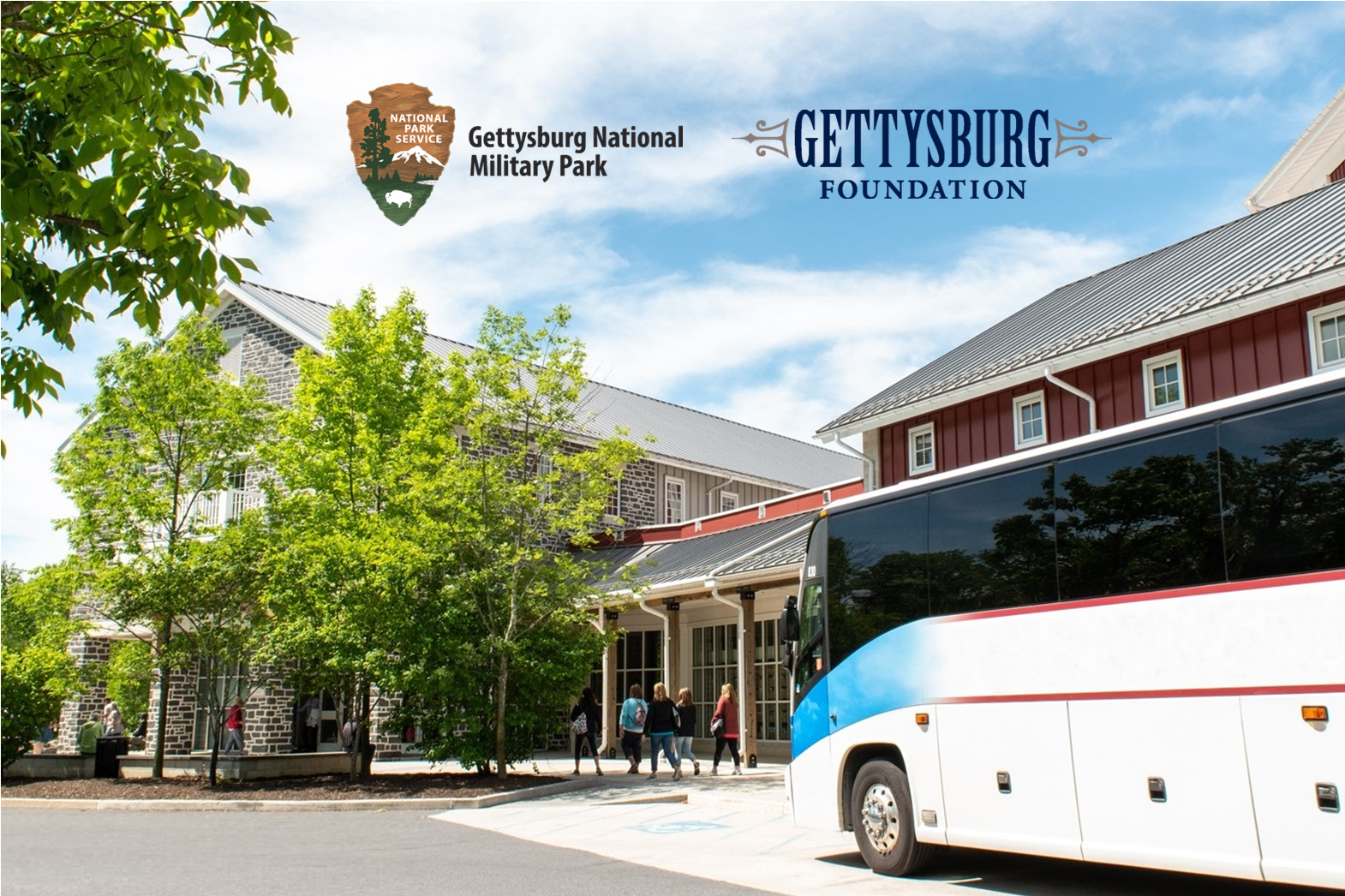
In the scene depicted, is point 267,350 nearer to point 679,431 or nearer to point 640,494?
point 640,494

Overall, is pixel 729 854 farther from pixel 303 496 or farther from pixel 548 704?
pixel 303 496

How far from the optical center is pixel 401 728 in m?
20.0

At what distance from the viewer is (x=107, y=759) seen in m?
22.6

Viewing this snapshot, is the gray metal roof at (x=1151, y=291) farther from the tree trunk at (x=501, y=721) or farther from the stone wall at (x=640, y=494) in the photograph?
the stone wall at (x=640, y=494)

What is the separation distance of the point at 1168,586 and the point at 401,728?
14675mm

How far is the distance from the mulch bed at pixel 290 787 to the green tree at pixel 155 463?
5.23ft

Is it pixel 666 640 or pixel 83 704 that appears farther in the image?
pixel 83 704

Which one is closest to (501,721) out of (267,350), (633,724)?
(633,724)

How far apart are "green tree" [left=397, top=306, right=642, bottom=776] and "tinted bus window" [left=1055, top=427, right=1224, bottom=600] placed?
11110mm

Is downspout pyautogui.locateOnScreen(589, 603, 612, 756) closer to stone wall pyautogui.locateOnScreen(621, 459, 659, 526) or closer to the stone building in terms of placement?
the stone building

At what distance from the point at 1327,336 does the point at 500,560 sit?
39.5 ft

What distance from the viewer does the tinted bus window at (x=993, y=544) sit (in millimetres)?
9281

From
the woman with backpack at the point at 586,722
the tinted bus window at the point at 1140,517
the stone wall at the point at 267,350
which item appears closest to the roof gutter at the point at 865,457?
the woman with backpack at the point at 586,722

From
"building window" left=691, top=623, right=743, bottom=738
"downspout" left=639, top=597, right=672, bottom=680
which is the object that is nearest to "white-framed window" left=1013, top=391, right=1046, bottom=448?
"building window" left=691, top=623, right=743, bottom=738
